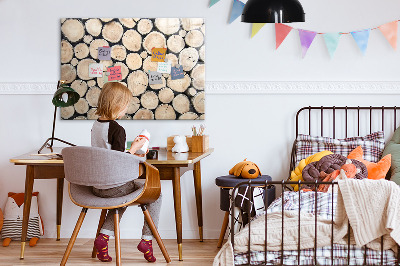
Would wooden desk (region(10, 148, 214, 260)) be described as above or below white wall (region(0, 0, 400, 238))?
below

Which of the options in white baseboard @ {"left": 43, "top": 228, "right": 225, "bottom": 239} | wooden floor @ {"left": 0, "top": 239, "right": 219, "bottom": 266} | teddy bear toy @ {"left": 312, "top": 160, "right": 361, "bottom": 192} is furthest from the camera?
white baseboard @ {"left": 43, "top": 228, "right": 225, "bottom": 239}

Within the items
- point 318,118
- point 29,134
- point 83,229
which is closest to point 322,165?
point 318,118

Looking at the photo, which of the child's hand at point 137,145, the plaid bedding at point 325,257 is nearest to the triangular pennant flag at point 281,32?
the child's hand at point 137,145

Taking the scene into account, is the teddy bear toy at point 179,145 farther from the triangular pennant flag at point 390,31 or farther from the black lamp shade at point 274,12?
the triangular pennant flag at point 390,31

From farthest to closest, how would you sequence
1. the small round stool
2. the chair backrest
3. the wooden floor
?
1. the small round stool
2. the wooden floor
3. the chair backrest

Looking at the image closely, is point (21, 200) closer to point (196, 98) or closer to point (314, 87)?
point (196, 98)

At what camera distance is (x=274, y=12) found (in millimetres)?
3080

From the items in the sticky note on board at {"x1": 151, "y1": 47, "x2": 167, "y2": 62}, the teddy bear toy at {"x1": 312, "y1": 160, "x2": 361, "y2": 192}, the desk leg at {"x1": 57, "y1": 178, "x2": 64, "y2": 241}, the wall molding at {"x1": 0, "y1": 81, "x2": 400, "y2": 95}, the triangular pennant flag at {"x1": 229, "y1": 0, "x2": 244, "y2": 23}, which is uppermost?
the triangular pennant flag at {"x1": 229, "y1": 0, "x2": 244, "y2": 23}

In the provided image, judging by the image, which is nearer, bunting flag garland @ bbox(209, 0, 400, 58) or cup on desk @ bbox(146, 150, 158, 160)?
cup on desk @ bbox(146, 150, 158, 160)

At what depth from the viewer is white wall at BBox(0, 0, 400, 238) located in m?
4.29

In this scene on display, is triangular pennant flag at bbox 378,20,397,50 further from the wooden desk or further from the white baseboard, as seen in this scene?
the white baseboard

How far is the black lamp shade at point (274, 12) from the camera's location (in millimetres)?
3082

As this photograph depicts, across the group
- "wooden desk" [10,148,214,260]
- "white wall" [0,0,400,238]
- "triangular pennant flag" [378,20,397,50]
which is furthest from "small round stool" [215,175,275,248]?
"triangular pennant flag" [378,20,397,50]

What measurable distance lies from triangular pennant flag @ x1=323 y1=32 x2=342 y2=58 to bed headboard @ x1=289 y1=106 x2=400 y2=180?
0.41m
